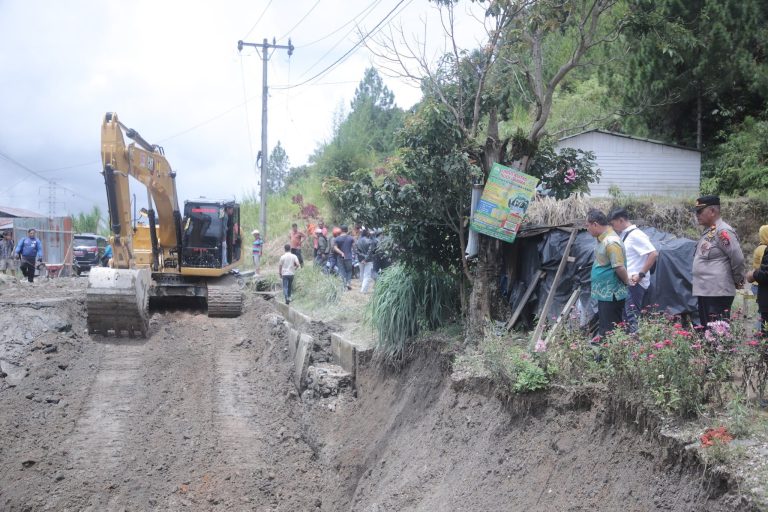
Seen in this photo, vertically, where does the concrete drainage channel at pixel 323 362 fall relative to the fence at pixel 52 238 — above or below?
below

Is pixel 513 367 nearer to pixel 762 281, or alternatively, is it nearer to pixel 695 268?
pixel 695 268

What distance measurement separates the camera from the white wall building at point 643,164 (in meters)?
18.5

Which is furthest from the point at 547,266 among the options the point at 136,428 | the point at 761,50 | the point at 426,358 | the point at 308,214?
the point at 308,214

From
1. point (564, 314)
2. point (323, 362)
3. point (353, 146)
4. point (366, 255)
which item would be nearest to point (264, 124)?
point (353, 146)

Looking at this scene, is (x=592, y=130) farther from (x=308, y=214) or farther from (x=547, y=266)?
(x=308, y=214)

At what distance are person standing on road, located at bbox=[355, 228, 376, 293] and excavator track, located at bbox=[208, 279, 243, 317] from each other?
10.3ft

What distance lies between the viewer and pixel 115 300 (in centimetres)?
1387

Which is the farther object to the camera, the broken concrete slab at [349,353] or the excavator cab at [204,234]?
the excavator cab at [204,234]

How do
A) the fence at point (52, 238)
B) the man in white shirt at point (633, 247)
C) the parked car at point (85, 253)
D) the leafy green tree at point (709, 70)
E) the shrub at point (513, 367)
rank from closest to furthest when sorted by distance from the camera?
the shrub at point (513, 367) < the man in white shirt at point (633, 247) < the leafy green tree at point (709, 70) < the fence at point (52, 238) < the parked car at point (85, 253)

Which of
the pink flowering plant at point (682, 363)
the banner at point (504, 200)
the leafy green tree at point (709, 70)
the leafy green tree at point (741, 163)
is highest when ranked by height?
the leafy green tree at point (709, 70)

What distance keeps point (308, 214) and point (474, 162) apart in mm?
20119

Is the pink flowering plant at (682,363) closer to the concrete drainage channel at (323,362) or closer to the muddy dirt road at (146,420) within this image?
the muddy dirt road at (146,420)

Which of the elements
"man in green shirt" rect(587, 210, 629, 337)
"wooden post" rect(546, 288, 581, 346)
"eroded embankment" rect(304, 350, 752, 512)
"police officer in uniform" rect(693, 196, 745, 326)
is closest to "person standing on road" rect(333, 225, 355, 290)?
"eroded embankment" rect(304, 350, 752, 512)

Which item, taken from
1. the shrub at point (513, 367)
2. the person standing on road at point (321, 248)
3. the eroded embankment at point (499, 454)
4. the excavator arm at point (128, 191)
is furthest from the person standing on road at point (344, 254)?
the shrub at point (513, 367)
